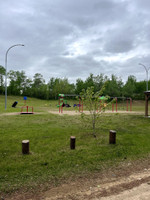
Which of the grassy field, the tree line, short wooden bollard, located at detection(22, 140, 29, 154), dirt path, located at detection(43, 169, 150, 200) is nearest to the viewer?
dirt path, located at detection(43, 169, 150, 200)

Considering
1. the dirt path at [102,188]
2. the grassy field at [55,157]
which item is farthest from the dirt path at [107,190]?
the grassy field at [55,157]

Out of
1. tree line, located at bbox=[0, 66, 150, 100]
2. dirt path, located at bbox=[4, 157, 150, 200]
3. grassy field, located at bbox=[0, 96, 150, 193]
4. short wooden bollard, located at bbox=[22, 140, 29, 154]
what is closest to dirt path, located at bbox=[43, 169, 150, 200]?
dirt path, located at bbox=[4, 157, 150, 200]

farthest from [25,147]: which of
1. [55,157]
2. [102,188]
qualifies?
[102,188]

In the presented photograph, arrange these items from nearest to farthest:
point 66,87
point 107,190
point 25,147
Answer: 1. point 107,190
2. point 25,147
3. point 66,87

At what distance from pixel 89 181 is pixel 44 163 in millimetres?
1403

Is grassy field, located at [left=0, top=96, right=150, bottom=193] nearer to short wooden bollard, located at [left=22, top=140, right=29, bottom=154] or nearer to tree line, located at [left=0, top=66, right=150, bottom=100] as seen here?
short wooden bollard, located at [left=22, top=140, right=29, bottom=154]

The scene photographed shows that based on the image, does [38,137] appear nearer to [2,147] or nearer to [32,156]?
[2,147]

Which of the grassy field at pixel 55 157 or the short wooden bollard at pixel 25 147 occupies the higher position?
the short wooden bollard at pixel 25 147

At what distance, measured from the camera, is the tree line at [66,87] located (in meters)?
60.6

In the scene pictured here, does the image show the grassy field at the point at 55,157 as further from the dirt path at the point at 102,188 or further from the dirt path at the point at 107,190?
the dirt path at the point at 107,190

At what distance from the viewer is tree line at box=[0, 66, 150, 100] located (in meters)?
60.6

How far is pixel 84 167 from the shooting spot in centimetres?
381

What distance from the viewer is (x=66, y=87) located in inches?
2589

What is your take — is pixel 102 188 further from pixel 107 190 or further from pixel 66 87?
pixel 66 87
